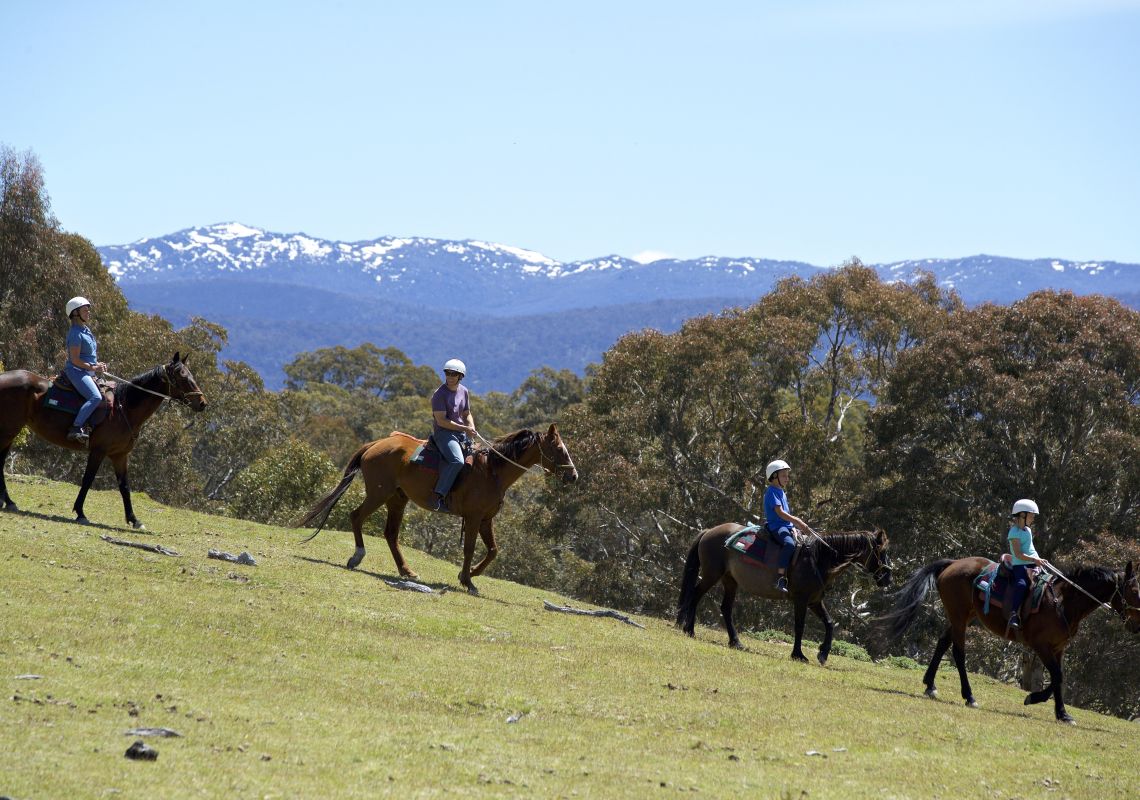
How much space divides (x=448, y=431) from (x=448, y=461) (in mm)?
531

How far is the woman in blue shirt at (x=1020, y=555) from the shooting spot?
16.9 metres

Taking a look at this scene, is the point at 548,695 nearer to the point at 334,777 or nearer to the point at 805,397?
the point at 334,777

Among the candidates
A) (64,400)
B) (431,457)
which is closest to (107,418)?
(64,400)

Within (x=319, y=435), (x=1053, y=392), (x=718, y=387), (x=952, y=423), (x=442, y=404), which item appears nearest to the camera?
(x=442, y=404)

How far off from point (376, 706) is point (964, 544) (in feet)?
92.7

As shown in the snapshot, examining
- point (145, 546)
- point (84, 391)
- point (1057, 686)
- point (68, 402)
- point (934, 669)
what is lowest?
point (934, 669)

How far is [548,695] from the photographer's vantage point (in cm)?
1324

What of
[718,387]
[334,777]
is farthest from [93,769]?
[718,387]

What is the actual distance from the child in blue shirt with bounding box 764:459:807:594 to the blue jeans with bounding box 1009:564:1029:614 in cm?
329

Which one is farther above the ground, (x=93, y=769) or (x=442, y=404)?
(x=442, y=404)

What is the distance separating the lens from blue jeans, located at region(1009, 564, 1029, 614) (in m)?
17.1

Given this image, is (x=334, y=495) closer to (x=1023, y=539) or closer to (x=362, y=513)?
(x=362, y=513)

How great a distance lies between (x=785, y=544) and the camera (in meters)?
19.1

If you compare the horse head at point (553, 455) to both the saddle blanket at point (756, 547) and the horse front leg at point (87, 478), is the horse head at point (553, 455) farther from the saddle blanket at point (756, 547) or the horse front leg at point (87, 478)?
the horse front leg at point (87, 478)
